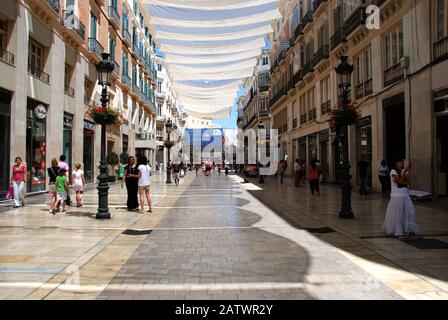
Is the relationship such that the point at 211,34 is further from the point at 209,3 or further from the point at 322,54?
the point at 322,54

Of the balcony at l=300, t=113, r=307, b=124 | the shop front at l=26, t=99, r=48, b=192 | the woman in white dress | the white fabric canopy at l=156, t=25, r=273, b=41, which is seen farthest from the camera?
the balcony at l=300, t=113, r=307, b=124

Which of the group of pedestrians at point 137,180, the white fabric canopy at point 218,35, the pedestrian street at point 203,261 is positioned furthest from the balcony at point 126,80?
the pedestrian street at point 203,261

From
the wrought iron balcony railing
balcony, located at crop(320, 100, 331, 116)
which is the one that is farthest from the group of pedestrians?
the wrought iron balcony railing

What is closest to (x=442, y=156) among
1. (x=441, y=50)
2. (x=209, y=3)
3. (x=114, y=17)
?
(x=441, y=50)

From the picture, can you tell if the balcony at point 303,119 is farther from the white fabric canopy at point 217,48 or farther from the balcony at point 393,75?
the balcony at point 393,75

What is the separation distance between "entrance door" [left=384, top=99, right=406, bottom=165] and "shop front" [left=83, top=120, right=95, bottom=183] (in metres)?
16.9

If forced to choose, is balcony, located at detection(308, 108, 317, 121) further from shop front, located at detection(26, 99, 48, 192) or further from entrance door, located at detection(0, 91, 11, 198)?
entrance door, located at detection(0, 91, 11, 198)

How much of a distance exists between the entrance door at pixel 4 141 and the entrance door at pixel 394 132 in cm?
1554

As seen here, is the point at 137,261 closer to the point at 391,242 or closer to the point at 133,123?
the point at 391,242

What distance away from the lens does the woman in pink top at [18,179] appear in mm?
12407

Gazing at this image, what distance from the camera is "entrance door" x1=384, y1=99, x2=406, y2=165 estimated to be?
18.0 meters

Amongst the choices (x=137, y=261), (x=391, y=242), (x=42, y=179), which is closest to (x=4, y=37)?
(x=42, y=179)

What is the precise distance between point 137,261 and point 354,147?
18276 mm

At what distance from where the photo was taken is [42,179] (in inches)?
720
